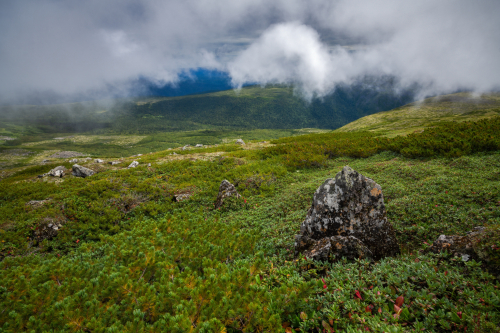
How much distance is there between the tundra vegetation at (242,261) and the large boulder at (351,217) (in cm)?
84

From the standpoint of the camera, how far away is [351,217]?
9078 mm

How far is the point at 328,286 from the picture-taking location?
18.6ft

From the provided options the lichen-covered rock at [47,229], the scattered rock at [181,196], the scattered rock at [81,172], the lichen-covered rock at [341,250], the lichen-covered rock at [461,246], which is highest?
the lichen-covered rock at [461,246]

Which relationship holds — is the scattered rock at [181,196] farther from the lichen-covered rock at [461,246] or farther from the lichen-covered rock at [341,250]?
the lichen-covered rock at [461,246]

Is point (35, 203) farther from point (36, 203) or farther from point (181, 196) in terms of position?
point (181, 196)

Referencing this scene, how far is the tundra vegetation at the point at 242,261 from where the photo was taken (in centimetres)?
431

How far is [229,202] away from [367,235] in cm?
1045

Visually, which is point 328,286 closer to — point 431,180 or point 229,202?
point 229,202

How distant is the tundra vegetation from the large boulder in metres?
0.84

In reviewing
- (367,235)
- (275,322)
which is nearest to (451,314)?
(275,322)

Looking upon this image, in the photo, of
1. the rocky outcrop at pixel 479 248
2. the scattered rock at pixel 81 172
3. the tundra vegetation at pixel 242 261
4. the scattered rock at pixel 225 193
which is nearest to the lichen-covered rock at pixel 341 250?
the tundra vegetation at pixel 242 261

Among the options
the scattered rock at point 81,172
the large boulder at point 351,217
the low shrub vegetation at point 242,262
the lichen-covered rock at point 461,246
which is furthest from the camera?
the scattered rock at point 81,172

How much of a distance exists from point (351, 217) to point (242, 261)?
552 cm

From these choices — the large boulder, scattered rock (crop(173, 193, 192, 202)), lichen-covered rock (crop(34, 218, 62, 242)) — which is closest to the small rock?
lichen-covered rock (crop(34, 218, 62, 242))
